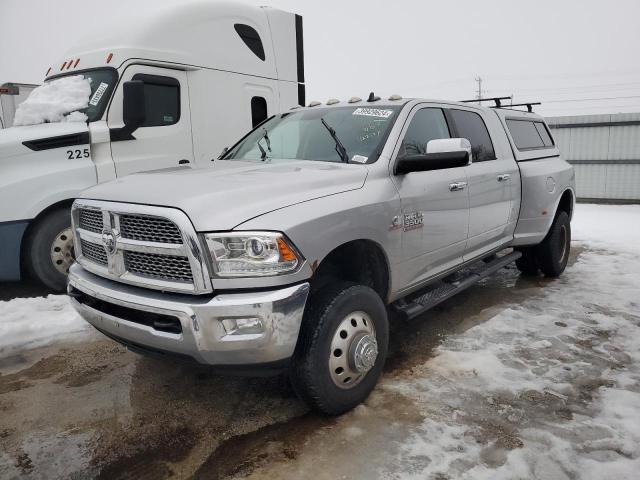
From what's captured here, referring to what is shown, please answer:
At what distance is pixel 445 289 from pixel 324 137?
5.12 feet

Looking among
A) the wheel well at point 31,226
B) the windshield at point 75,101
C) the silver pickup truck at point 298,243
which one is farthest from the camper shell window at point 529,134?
the wheel well at point 31,226

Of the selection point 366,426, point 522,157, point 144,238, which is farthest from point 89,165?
point 522,157

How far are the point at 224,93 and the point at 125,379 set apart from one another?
421 cm

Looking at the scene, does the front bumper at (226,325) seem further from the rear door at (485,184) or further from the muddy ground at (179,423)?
the rear door at (485,184)

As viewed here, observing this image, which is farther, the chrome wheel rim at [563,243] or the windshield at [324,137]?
the chrome wheel rim at [563,243]

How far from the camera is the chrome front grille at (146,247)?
2.40 m

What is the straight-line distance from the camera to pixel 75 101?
5.60 meters

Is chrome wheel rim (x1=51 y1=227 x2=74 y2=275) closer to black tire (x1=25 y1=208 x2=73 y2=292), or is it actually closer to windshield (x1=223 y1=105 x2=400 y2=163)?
black tire (x1=25 y1=208 x2=73 y2=292)

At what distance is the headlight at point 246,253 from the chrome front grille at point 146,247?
8 centimetres

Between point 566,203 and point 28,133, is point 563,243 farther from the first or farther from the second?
point 28,133

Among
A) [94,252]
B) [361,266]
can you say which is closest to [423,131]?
[361,266]

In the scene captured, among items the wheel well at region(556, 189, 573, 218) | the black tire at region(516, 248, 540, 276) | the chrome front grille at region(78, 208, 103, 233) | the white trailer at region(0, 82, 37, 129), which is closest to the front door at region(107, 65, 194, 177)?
the chrome front grille at region(78, 208, 103, 233)

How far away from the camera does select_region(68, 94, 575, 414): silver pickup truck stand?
2.41 meters

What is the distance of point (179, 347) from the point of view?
2.46 metres
